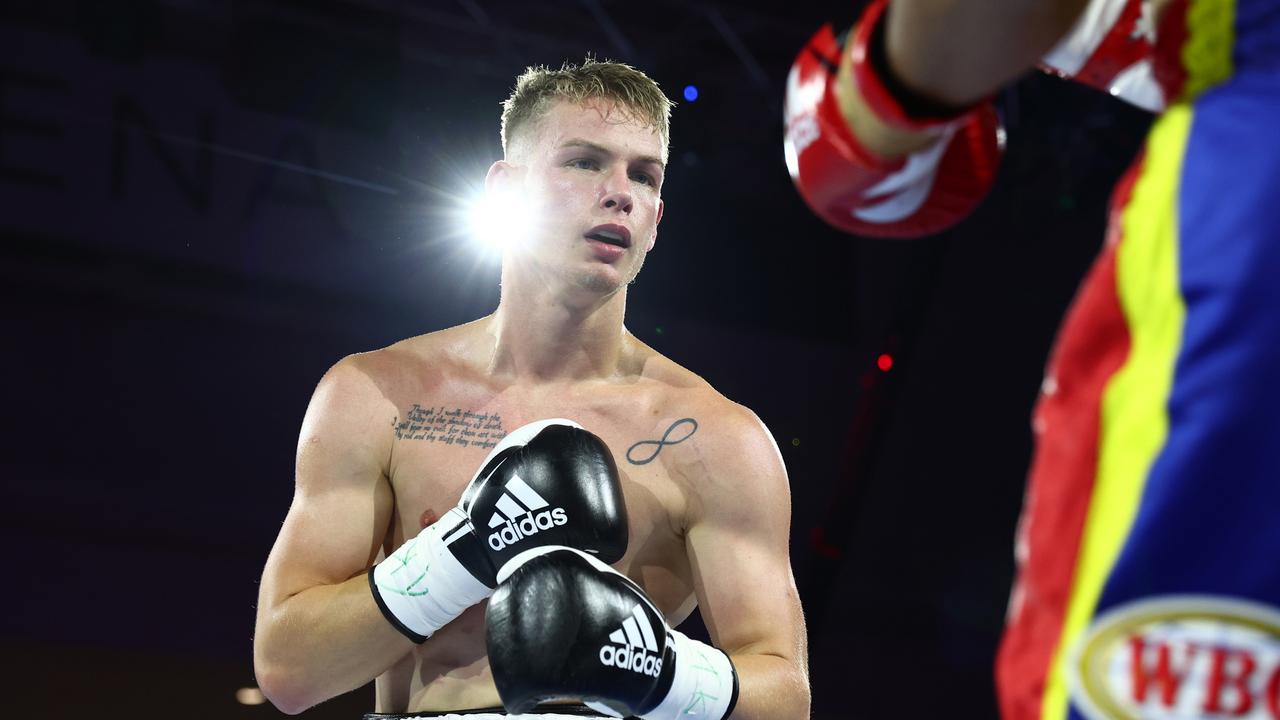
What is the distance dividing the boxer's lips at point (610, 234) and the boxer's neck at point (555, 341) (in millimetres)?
121

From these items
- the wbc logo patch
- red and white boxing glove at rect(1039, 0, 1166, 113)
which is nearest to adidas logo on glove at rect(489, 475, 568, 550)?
red and white boxing glove at rect(1039, 0, 1166, 113)

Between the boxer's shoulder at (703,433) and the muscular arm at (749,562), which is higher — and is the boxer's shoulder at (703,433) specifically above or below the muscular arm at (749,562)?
above

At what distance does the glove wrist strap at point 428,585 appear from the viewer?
1.80m

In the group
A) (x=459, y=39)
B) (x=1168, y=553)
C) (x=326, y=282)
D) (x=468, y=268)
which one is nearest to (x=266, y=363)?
(x=326, y=282)

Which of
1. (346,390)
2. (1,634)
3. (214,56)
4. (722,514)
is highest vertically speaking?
(214,56)

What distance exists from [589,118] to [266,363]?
12.2ft

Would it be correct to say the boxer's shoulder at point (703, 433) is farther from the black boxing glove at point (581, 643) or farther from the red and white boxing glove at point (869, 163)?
the red and white boxing glove at point (869, 163)

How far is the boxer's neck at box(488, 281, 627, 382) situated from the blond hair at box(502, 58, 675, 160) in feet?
1.05

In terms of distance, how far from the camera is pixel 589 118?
2213mm

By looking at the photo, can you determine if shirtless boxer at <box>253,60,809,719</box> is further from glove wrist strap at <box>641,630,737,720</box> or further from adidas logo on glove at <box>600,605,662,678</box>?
adidas logo on glove at <box>600,605,662,678</box>

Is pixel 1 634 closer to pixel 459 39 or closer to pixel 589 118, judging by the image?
pixel 459 39

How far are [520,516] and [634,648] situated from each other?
0.29 meters

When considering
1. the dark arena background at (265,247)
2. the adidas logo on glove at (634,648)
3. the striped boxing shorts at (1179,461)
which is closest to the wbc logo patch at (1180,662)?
the striped boxing shorts at (1179,461)

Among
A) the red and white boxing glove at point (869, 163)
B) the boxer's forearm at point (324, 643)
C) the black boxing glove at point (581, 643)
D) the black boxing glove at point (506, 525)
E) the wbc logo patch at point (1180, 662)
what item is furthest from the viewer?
the boxer's forearm at point (324, 643)
